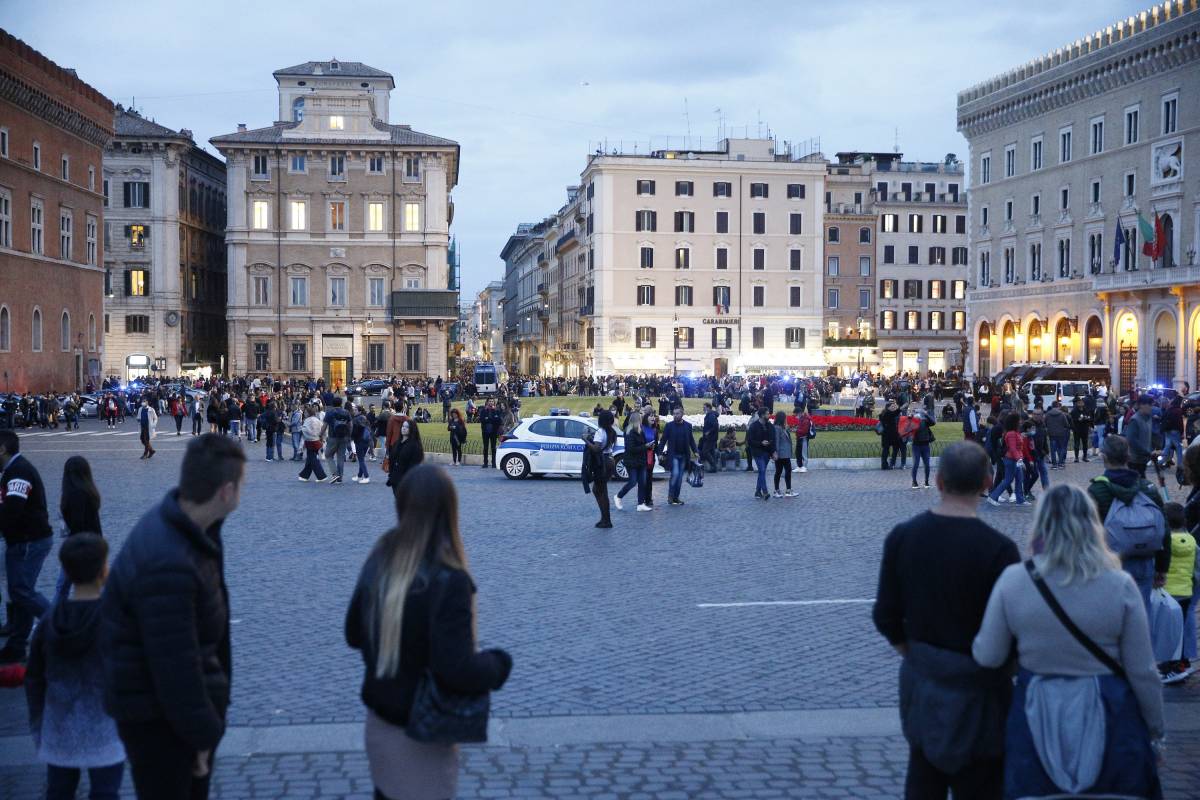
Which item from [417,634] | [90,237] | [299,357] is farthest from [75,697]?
[299,357]

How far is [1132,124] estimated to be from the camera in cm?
5916

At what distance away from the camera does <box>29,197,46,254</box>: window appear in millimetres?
54188

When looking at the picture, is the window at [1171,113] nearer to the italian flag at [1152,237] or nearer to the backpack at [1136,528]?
the italian flag at [1152,237]

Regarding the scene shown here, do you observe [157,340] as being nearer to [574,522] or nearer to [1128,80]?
[1128,80]

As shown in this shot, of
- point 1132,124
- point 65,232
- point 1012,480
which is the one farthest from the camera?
point 1132,124

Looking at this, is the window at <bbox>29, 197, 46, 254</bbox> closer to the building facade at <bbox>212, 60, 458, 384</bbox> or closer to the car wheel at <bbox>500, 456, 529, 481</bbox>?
the building facade at <bbox>212, 60, 458, 384</bbox>

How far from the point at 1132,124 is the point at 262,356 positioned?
50664 mm

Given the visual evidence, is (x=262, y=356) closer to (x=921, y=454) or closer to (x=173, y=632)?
(x=921, y=454)

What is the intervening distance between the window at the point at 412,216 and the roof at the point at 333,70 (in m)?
8.63

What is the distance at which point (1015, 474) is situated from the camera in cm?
1928

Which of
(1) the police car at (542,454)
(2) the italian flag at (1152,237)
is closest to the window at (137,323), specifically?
(1) the police car at (542,454)

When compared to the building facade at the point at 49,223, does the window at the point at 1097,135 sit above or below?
above

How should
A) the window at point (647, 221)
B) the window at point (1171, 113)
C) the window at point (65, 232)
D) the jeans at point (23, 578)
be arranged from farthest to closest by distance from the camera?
the window at point (647, 221) < the window at point (65, 232) < the window at point (1171, 113) < the jeans at point (23, 578)

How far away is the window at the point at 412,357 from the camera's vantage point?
70.7m
